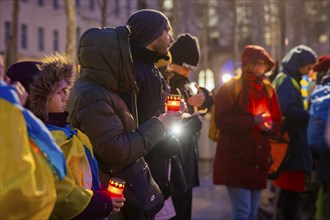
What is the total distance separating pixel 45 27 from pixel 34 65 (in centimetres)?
4628

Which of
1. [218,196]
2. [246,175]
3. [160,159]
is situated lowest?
[218,196]

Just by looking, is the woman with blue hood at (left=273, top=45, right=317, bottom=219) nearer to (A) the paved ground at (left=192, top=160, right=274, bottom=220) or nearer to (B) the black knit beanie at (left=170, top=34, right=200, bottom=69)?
(A) the paved ground at (left=192, top=160, right=274, bottom=220)

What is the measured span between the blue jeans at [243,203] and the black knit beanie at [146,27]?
90.3 inches

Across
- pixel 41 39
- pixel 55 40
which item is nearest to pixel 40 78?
pixel 41 39

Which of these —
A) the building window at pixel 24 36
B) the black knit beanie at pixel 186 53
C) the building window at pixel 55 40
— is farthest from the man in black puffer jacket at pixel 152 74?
Result: the building window at pixel 55 40

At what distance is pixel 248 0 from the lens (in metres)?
48.1

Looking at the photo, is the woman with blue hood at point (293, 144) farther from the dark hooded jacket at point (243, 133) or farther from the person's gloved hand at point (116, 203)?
the person's gloved hand at point (116, 203)

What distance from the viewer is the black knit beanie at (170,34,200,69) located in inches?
263

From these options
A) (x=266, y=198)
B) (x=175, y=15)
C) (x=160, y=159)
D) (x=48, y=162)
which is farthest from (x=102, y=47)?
(x=175, y=15)

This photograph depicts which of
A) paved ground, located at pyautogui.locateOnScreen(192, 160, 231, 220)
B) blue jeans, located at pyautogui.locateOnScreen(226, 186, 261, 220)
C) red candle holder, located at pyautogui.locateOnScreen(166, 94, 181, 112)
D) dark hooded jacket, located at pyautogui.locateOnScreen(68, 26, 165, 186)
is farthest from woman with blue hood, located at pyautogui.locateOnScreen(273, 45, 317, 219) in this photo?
dark hooded jacket, located at pyautogui.locateOnScreen(68, 26, 165, 186)

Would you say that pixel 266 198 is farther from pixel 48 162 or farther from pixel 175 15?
pixel 175 15

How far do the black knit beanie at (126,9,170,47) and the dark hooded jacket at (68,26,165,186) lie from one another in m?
0.53

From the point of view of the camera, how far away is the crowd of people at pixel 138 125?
3.00m

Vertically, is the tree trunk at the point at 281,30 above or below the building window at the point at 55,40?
above
